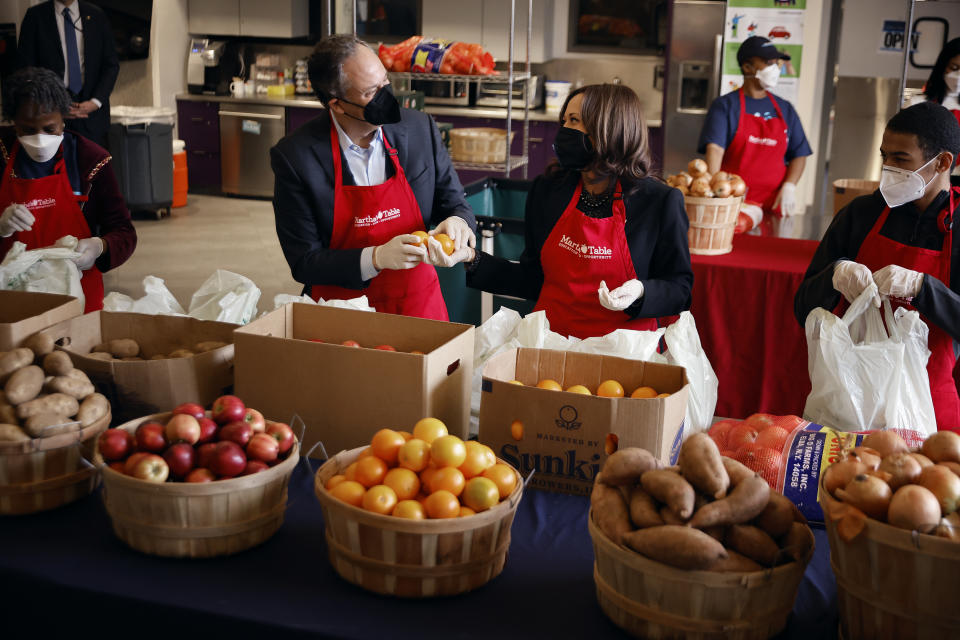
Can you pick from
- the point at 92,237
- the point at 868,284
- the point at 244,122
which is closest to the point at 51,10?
the point at 244,122

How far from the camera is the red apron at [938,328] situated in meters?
2.51

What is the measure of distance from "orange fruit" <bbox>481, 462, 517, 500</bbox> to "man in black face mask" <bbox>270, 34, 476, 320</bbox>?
1.09m

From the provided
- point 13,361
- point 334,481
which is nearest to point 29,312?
point 13,361

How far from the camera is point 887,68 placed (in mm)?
6859

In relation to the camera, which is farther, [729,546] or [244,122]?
[244,122]

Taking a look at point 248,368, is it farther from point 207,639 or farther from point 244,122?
point 244,122

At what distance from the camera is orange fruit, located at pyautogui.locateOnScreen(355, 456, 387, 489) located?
61.6 inches

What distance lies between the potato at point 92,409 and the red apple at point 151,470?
0.24 m

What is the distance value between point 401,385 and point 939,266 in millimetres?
1538

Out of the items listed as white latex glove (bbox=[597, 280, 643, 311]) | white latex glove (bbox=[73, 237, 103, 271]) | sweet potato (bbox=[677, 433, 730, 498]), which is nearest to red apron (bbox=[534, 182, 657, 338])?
white latex glove (bbox=[597, 280, 643, 311])

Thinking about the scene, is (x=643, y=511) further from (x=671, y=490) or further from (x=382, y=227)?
(x=382, y=227)

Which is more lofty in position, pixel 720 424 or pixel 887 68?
pixel 887 68

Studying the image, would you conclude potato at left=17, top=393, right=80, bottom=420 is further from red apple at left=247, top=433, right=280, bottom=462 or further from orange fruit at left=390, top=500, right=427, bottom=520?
orange fruit at left=390, top=500, right=427, bottom=520

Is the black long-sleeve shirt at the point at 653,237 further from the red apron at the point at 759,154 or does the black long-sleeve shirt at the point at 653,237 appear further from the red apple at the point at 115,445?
the red apron at the point at 759,154
